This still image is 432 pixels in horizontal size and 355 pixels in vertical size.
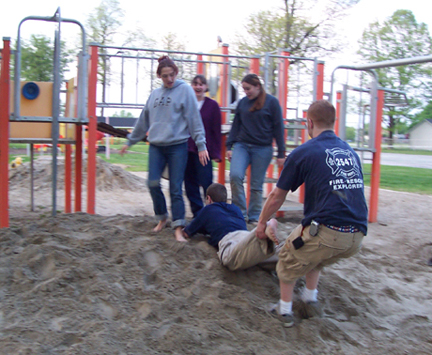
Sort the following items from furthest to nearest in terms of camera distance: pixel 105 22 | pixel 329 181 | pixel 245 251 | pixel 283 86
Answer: pixel 105 22, pixel 283 86, pixel 245 251, pixel 329 181

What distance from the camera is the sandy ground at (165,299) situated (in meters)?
3.02

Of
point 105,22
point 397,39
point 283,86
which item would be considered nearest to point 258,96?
point 283,86

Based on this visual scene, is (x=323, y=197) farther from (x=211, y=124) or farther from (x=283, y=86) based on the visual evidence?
(x=283, y=86)

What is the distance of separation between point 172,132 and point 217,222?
1018 mm

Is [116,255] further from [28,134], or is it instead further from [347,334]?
[28,134]

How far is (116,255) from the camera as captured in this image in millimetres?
4176

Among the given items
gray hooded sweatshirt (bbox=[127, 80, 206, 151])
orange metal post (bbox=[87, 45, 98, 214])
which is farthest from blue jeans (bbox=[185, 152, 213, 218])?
orange metal post (bbox=[87, 45, 98, 214])

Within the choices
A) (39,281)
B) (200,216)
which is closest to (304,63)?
(200,216)

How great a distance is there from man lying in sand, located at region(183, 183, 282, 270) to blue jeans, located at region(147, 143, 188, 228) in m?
0.28

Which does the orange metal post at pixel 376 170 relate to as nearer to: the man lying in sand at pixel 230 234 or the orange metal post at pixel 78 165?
the man lying in sand at pixel 230 234

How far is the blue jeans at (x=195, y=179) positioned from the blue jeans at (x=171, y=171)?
2.03 feet

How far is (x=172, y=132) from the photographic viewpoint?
15.6 feet

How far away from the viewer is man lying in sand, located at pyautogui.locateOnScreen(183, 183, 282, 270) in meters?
3.80

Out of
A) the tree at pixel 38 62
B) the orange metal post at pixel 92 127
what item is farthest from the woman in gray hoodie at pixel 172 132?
the tree at pixel 38 62
